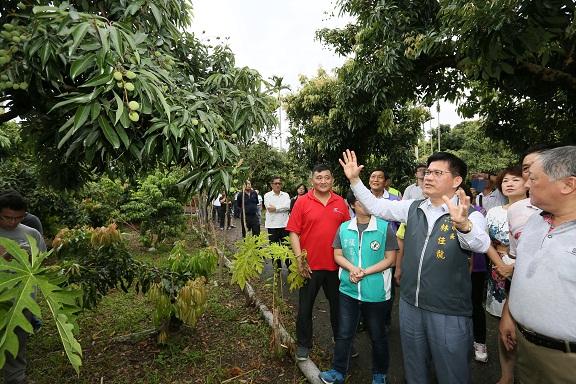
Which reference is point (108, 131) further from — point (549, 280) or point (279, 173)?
point (279, 173)

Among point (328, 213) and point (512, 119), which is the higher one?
point (512, 119)

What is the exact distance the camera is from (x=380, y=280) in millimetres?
2711

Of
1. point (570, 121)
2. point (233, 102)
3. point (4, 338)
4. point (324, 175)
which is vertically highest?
point (570, 121)

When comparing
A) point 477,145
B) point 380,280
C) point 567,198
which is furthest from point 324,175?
point 477,145

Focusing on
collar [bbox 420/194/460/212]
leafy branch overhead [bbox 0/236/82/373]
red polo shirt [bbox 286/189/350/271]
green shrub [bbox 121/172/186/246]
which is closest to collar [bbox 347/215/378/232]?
red polo shirt [bbox 286/189/350/271]

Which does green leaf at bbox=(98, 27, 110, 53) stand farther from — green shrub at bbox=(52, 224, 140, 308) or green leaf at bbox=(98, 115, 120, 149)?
green shrub at bbox=(52, 224, 140, 308)

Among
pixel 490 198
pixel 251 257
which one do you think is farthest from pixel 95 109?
pixel 490 198

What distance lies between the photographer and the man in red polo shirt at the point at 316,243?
3.18 m

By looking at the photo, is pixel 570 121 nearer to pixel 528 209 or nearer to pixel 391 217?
pixel 528 209

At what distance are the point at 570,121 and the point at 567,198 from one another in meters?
5.35

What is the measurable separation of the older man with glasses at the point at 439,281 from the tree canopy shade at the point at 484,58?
1.66 m

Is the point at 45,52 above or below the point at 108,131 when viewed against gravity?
above

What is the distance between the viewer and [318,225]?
3.22m

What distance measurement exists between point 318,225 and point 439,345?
1.48m
